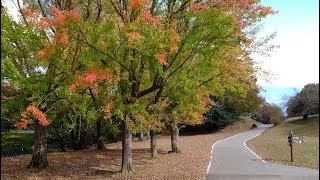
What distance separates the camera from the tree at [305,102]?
43.7 m

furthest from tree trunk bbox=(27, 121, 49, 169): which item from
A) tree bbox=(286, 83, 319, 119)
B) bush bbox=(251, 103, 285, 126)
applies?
bush bbox=(251, 103, 285, 126)

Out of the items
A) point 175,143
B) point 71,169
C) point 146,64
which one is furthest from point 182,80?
point 175,143

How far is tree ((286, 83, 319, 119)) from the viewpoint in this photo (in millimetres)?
43719

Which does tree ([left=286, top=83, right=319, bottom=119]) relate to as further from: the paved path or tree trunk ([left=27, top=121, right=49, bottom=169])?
tree trunk ([left=27, top=121, right=49, bottom=169])

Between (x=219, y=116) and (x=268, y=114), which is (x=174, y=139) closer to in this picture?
(x=219, y=116)

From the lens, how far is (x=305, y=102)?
44250 millimetres

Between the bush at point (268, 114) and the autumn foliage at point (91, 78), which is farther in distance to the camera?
the bush at point (268, 114)

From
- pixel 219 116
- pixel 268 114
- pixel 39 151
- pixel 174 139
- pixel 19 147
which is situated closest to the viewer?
pixel 39 151

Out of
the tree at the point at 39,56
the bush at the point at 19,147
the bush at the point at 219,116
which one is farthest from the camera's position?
the bush at the point at 219,116

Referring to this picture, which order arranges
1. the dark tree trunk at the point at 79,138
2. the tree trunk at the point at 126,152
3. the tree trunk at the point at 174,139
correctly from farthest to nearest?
the dark tree trunk at the point at 79,138, the tree trunk at the point at 174,139, the tree trunk at the point at 126,152

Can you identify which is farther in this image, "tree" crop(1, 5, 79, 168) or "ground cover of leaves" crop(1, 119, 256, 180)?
"ground cover of leaves" crop(1, 119, 256, 180)

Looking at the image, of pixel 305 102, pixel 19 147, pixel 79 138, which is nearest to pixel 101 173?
pixel 79 138

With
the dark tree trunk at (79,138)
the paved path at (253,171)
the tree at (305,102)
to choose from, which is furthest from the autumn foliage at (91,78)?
the tree at (305,102)

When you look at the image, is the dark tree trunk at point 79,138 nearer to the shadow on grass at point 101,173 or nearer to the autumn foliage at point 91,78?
the shadow on grass at point 101,173
